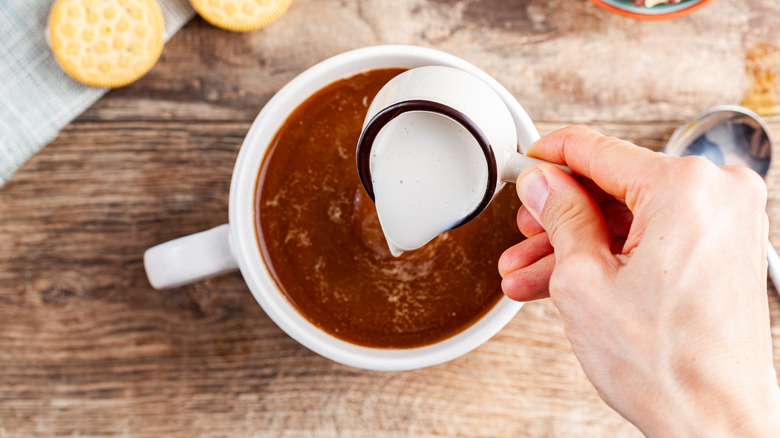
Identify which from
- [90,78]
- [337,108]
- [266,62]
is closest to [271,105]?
[337,108]

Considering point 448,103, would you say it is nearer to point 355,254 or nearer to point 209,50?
point 355,254

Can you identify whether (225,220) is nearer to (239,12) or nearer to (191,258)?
(191,258)

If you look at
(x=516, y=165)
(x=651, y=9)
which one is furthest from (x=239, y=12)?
(x=651, y=9)

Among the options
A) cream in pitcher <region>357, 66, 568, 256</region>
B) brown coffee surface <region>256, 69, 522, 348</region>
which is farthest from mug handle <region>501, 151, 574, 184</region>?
brown coffee surface <region>256, 69, 522, 348</region>

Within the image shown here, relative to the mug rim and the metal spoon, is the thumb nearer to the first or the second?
the mug rim

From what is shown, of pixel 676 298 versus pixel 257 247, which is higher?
pixel 676 298

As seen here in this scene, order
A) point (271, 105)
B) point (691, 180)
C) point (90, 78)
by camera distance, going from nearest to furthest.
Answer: point (691, 180)
point (271, 105)
point (90, 78)
